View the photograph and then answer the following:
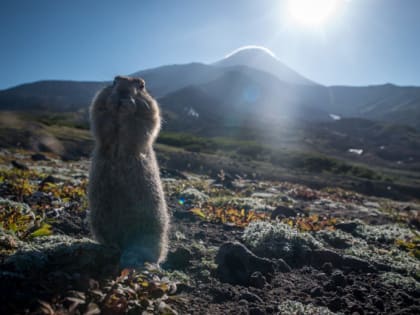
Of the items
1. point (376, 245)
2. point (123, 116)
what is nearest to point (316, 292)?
point (123, 116)

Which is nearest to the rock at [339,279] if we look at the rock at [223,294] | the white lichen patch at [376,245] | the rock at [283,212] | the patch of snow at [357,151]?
the white lichen patch at [376,245]

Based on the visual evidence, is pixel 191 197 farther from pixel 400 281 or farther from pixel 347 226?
pixel 400 281

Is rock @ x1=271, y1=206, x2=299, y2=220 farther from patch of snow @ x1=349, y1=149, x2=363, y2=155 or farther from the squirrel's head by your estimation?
patch of snow @ x1=349, y1=149, x2=363, y2=155

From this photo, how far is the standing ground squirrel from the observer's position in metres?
5.19

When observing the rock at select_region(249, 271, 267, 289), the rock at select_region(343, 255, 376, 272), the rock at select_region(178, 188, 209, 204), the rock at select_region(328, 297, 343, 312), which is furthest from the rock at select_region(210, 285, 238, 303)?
the rock at select_region(178, 188, 209, 204)

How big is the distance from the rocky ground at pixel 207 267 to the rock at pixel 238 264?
0.02 m

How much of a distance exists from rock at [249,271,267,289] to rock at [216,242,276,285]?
139 mm

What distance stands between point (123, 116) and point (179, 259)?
2.98 m

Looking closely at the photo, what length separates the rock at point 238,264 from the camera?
6.19 metres

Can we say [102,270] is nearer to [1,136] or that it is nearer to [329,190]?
[329,190]

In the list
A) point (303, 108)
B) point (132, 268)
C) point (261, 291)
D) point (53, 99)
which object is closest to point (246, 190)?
point (261, 291)

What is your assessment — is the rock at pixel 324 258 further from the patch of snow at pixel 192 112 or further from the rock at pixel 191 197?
the patch of snow at pixel 192 112

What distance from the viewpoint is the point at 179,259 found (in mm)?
6621

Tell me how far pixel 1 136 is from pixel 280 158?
31447 millimetres
